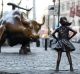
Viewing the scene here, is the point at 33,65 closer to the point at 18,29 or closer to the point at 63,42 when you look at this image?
the point at 63,42

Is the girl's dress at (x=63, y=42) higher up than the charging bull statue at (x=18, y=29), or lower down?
higher up

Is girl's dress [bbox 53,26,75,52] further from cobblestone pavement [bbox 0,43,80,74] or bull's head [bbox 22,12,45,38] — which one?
bull's head [bbox 22,12,45,38]

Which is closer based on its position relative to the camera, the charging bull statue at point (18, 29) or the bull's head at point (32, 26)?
the charging bull statue at point (18, 29)

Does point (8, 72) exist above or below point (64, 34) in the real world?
below

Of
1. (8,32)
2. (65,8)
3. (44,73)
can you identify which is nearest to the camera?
(44,73)

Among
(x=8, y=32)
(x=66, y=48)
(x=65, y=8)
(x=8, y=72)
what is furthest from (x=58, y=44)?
(x=65, y=8)

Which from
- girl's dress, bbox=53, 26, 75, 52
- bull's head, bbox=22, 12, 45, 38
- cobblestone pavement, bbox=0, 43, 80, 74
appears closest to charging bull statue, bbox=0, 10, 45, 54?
bull's head, bbox=22, 12, 45, 38

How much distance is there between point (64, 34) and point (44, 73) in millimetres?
1508

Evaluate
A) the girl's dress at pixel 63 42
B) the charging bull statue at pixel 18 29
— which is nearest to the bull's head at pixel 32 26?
the charging bull statue at pixel 18 29

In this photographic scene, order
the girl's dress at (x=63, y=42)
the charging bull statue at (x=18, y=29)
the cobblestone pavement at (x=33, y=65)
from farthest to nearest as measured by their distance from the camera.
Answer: the charging bull statue at (x=18, y=29)
the cobblestone pavement at (x=33, y=65)
the girl's dress at (x=63, y=42)

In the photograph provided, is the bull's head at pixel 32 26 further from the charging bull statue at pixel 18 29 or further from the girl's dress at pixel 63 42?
the girl's dress at pixel 63 42

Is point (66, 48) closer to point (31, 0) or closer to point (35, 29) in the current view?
point (35, 29)

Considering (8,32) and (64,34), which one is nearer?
(64,34)

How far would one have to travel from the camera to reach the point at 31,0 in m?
111
